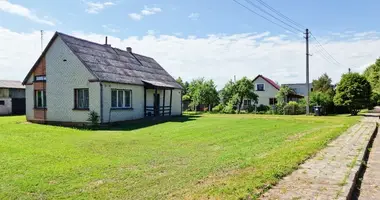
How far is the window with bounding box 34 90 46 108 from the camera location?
22.7 meters

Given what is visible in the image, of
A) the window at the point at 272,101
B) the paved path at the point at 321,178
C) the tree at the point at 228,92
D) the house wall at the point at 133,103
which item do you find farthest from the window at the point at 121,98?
the window at the point at 272,101

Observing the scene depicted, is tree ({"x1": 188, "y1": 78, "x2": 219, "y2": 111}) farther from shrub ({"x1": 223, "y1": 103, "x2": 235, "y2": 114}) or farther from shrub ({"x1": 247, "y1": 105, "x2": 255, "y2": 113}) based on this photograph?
shrub ({"x1": 247, "y1": 105, "x2": 255, "y2": 113})

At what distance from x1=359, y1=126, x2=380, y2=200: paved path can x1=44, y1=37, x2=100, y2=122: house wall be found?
51.7ft

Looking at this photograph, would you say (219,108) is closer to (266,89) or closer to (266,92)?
(266,92)

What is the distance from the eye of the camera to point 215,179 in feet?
20.0

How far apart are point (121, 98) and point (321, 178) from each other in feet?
58.2

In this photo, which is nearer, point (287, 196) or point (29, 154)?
point (287, 196)

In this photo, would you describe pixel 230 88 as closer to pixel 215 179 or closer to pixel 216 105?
pixel 216 105

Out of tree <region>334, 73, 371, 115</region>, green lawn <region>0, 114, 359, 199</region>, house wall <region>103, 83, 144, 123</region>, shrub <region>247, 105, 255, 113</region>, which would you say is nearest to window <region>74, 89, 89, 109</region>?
house wall <region>103, 83, 144, 123</region>

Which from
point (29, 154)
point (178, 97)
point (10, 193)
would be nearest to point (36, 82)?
point (178, 97)

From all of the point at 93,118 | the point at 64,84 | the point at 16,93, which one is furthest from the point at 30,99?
the point at 16,93

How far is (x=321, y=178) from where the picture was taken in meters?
5.89

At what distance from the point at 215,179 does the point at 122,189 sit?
1839mm

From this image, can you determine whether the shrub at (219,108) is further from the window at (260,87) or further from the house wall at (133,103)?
the house wall at (133,103)
